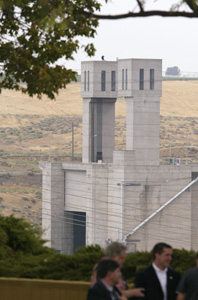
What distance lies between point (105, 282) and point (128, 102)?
57315 mm

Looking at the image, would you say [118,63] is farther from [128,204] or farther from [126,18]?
[126,18]

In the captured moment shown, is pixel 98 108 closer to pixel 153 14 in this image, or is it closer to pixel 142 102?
pixel 142 102

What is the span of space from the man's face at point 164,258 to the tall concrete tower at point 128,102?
54.5m

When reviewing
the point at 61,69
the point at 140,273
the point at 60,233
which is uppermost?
the point at 61,69

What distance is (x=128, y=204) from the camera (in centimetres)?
6256

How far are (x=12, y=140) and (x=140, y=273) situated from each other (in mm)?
125608

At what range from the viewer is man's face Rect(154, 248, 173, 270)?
9836mm

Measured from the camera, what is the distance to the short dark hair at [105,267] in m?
9.16

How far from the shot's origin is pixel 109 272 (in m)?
9.15

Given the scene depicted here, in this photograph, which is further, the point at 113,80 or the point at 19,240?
the point at 113,80

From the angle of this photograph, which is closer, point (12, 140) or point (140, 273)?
point (140, 273)

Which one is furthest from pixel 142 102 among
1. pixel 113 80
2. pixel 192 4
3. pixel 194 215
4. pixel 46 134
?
pixel 46 134

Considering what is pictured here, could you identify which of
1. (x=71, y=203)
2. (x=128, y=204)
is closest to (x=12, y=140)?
(x=71, y=203)

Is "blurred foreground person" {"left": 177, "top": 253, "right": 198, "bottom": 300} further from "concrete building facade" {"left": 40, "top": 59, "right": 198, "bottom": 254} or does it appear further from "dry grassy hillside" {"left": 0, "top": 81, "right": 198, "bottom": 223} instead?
"dry grassy hillside" {"left": 0, "top": 81, "right": 198, "bottom": 223}
